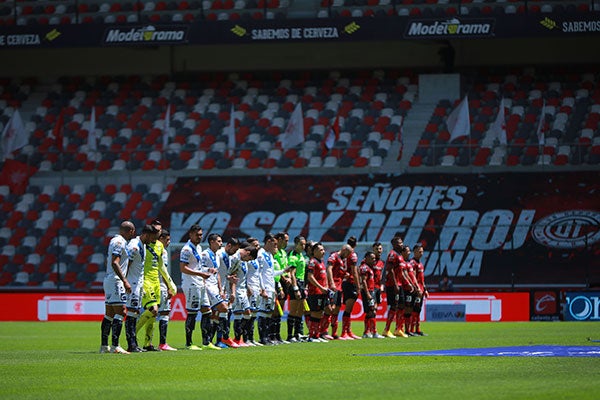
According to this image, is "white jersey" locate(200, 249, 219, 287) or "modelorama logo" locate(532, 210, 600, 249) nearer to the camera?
"white jersey" locate(200, 249, 219, 287)

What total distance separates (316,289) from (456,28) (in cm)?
1768

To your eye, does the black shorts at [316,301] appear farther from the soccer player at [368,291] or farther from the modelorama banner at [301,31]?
the modelorama banner at [301,31]

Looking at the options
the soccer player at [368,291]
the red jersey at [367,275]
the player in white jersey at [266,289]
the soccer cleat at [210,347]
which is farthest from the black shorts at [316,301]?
the soccer cleat at [210,347]

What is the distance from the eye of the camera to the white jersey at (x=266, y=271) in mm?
23859

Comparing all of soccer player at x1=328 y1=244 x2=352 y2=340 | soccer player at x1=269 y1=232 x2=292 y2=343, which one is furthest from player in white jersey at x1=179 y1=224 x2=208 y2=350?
soccer player at x1=328 y1=244 x2=352 y2=340

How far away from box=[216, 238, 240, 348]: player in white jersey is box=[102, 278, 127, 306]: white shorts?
3.22m

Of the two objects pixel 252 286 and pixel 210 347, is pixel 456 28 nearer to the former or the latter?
pixel 252 286

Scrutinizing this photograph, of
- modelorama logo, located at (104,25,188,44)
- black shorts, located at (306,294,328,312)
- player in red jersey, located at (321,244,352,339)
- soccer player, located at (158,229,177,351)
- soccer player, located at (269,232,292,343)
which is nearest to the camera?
soccer player, located at (158,229,177,351)

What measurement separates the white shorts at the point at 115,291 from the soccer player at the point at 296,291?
6.35 metres

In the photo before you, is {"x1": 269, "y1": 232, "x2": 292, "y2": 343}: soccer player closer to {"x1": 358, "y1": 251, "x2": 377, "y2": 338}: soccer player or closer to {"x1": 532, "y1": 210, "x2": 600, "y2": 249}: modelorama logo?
{"x1": 358, "y1": 251, "x2": 377, "y2": 338}: soccer player

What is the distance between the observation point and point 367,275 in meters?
27.6

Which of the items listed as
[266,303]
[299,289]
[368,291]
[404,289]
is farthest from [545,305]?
[266,303]

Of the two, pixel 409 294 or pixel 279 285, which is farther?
pixel 409 294

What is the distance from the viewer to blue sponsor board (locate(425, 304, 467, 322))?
36500 millimetres
